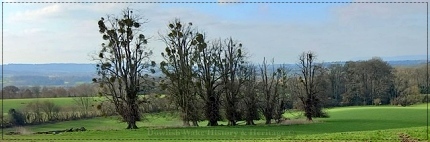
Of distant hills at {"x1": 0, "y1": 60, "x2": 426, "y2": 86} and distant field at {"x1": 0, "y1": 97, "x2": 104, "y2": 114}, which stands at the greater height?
distant hills at {"x1": 0, "y1": 60, "x2": 426, "y2": 86}

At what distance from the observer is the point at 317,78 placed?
103 ft

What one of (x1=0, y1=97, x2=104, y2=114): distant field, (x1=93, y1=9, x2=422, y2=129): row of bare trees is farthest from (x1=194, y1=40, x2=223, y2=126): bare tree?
Answer: (x1=0, y1=97, x2=104, y2=114): distant field

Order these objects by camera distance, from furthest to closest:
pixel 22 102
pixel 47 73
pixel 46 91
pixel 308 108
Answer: pixel 308 108 < pixel 46 91 < pixel 22 102 < pixel 47 73

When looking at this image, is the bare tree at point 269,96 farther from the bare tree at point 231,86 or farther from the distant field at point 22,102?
the distant field at point 22,102

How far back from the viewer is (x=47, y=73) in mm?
19141

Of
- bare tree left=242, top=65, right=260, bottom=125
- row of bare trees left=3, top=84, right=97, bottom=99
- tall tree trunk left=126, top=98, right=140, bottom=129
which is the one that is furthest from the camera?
bare tree left=242, top=65, right=260, bottom=125

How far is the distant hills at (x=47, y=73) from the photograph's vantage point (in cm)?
1637

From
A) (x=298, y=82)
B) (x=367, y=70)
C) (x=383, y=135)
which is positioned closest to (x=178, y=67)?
(x=298, y=82)

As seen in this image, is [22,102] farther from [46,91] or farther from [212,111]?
[212,111]

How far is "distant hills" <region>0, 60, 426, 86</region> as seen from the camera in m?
16.4

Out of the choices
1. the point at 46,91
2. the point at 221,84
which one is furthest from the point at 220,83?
the point at 46,91

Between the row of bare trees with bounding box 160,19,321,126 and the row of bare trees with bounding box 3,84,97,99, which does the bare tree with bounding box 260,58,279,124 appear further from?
the row of bare trees with bounding box 3,84,97,99

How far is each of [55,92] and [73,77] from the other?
2284mm

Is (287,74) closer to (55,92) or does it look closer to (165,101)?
(165,101)
